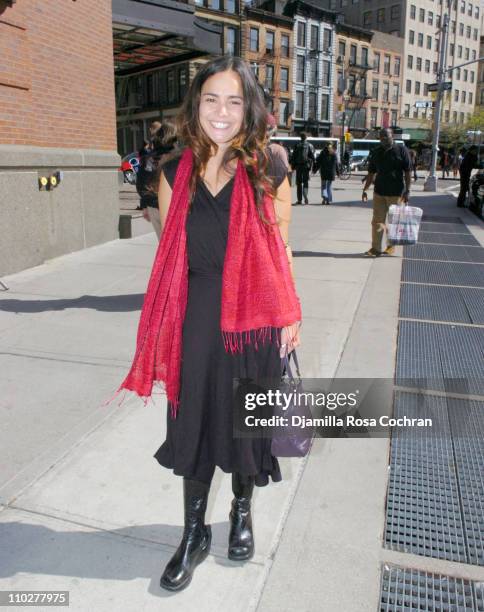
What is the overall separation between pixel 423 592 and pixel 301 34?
186 ft

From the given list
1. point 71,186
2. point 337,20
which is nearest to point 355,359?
point 71,186

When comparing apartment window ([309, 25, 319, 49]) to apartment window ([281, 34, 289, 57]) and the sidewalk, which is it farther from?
the sidewalk

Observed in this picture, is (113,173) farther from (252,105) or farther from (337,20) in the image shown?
(337,20)

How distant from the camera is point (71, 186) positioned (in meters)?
8.60

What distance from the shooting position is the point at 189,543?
2.24 m

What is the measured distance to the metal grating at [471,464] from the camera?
255 cm

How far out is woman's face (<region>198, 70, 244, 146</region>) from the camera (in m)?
2.09

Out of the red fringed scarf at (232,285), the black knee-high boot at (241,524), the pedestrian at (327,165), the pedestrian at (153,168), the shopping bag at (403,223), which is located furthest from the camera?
the pedestrian at (327,165)

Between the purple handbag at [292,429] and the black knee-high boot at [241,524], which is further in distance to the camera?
the black knee-high boot at [241,524]

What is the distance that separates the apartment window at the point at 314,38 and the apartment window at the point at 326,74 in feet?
6.00

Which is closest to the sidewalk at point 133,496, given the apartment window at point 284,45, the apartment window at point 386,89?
the apartment window at point 284,45

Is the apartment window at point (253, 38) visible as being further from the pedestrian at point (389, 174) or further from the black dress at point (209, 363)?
the black dress at point (209, 363)

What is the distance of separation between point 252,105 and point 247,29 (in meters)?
49.8

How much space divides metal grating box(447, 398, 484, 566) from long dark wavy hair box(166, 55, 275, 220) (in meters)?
1.79
